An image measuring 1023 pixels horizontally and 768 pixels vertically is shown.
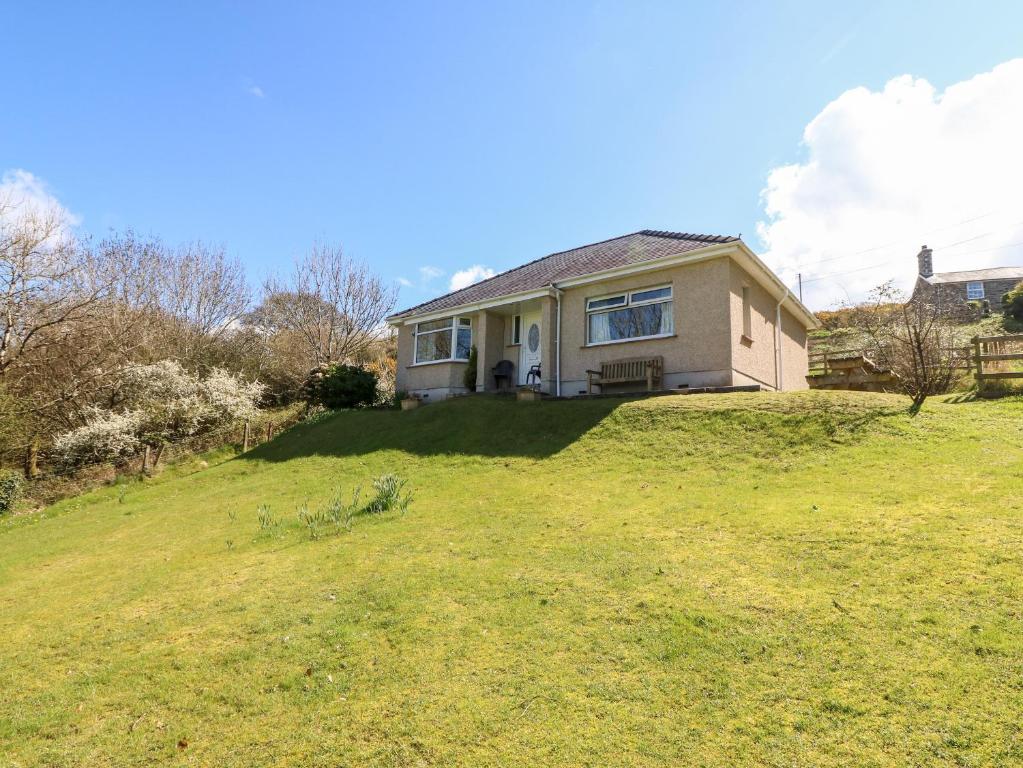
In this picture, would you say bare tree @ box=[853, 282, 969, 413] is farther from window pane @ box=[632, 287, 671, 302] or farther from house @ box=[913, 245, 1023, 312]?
house @ box=[913, 245, 1023, 312]

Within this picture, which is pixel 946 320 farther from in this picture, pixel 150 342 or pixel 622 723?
pixel 150 342

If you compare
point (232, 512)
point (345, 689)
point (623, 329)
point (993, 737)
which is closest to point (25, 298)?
point (232, 512)

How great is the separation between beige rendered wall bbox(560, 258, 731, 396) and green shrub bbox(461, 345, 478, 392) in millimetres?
4168

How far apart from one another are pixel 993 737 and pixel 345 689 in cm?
382

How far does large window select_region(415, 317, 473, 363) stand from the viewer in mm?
19675

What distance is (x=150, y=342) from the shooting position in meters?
21.6

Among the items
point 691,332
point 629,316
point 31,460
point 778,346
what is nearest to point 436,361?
point 629,316

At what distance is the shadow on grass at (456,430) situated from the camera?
1242 centimetres

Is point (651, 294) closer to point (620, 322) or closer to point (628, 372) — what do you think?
point (620, 322)

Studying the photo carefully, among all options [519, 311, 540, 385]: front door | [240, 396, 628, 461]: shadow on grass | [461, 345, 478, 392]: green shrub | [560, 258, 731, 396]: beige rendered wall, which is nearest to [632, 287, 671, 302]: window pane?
[560, 258, 731, 396]: beige rendered wall

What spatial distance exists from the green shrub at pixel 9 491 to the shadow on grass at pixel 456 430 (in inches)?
208

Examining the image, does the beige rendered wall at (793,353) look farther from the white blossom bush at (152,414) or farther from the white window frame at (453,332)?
the white blossom bush at (152,414)

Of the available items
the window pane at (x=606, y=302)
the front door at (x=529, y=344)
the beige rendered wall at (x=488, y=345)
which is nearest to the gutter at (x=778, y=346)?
the window pane at (x=606, y=302)

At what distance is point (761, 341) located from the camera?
53.2ft
